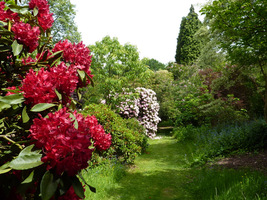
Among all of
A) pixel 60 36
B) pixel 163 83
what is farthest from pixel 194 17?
pixel 60 36

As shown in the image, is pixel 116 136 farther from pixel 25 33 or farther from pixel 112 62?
pixel 25 33

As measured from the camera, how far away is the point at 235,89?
10477 millimetres

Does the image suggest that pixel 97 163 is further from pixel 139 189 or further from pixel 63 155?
pixel 63 155

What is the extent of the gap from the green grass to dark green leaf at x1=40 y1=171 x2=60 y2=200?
120 inches

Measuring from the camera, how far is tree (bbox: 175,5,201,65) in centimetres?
2281

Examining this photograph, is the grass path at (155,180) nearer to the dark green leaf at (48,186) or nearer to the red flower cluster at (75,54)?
the red flower cluster at (75,54)

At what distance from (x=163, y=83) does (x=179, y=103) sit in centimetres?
396

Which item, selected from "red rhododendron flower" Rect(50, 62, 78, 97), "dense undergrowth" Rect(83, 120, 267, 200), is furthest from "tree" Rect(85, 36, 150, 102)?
"red rhododendron flower" Rect(50, 62, 78, 97)

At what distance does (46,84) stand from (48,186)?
58 centimetres

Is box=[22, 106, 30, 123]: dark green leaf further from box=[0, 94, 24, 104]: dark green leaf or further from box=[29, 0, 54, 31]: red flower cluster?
box=[29, 0, 54, 31]: red flower cluster

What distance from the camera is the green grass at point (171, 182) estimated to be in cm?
361

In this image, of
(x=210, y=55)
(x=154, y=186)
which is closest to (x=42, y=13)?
(x=154, y=186)

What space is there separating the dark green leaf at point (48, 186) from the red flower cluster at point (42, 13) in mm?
1298

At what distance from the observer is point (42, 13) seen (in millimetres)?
1768
